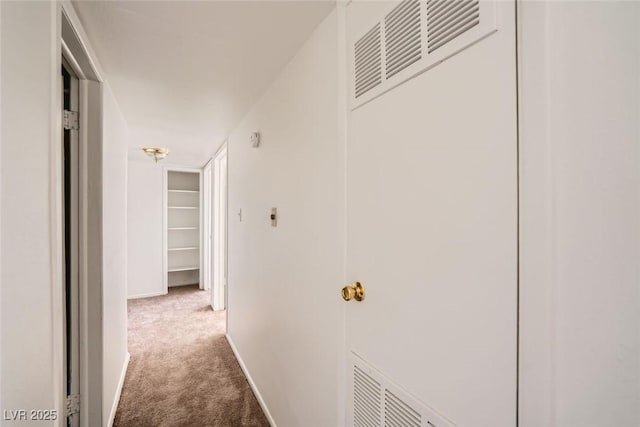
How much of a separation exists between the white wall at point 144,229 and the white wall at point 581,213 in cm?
527

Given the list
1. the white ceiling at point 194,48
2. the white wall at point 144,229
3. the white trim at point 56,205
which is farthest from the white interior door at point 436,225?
the white wall at point 144,229

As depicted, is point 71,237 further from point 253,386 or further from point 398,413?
point 398,413

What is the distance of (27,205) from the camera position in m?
0.95

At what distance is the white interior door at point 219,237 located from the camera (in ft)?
13.7

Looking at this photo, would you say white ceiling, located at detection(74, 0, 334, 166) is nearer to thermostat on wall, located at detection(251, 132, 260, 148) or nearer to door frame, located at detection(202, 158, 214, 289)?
thermostat on wall, located at detection(251, 132, 260, 148)

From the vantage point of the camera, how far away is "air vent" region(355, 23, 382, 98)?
936mm

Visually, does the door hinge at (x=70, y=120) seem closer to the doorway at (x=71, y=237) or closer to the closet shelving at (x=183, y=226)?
the doorway at (x=71, y=237)

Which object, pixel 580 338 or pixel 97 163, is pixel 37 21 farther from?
pixel 580 338

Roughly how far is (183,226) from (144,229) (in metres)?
0.73

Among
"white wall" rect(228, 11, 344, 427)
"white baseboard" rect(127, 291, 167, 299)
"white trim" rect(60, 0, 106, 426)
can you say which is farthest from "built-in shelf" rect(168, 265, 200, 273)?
"white trim" rect(60, 0, 106, 426)

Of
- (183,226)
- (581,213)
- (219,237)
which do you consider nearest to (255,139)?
(581,213)

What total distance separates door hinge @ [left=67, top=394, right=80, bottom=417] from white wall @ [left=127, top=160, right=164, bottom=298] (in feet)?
11.7

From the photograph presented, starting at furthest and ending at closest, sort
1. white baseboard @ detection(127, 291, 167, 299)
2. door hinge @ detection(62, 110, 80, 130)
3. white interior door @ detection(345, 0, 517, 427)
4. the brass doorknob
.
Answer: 1. white baseboard @ detection(127, 291, 167, 299)
2. door hinge @ detection(62, 110, 80, 130)
3. the brass doorknob
4. white interior door @ detection(345, 0, 517, 427)

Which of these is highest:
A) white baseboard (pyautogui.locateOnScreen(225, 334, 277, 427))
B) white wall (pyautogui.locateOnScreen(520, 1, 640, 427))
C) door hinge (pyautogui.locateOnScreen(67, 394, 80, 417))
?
white wall (pyautogui.locateOnScreen(520, 1, 640, 427))
